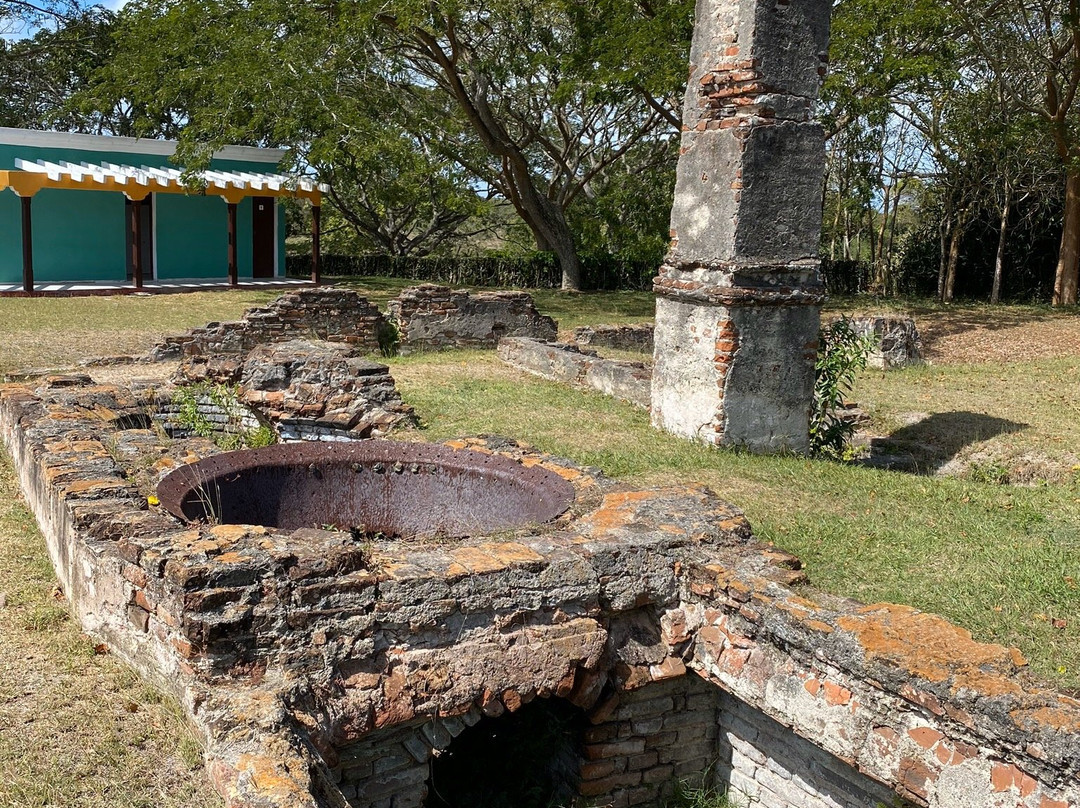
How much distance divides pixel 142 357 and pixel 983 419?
10.1 m

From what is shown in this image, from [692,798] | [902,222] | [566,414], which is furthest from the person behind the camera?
[902,222]

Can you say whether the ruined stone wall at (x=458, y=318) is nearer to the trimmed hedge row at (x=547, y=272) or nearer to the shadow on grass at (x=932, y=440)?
the shadow on grass at (x=932, y=440)

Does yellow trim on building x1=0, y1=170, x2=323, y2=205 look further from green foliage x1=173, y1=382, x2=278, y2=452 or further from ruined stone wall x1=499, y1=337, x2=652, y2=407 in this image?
green foliage x1=173, y1=382, x2=278, y2=452

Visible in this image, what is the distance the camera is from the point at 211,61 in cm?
1798

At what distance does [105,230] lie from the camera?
22.7m

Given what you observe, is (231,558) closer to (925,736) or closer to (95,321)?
(925,736)

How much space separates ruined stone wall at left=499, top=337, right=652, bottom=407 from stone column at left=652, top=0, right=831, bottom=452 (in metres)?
1.87

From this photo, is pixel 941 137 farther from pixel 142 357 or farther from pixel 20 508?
pixel 20 508

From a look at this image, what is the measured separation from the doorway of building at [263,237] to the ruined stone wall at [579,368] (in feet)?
48.4

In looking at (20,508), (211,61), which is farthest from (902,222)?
(20,508)

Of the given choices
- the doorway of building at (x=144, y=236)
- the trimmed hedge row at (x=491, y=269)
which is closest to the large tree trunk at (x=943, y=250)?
the trimmed hedge row at (x=491, y=269)

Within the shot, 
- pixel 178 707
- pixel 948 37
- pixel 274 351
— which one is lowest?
pixel 178 707

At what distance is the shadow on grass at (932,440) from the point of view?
885 cm

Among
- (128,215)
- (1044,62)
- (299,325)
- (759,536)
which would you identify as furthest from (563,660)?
(128,215)
